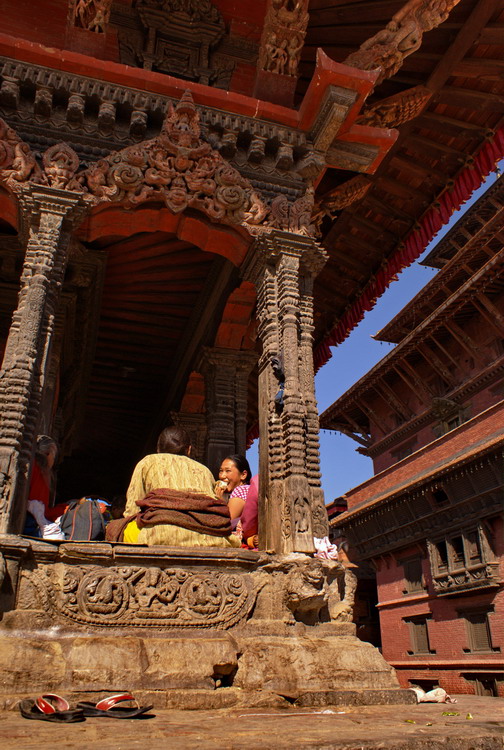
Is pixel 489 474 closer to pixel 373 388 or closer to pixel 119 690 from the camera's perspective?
pixel 373 388

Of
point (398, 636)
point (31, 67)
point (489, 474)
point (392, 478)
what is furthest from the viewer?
point (392, 478)

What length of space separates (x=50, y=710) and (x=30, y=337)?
3.03 meters

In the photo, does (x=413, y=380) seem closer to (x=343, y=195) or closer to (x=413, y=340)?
(x=413, y=340)

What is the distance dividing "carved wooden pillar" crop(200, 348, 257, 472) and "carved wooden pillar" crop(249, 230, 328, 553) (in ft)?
9.59

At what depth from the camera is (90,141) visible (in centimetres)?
607

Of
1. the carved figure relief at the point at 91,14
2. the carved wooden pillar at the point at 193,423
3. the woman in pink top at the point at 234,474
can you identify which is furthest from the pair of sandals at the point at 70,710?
the carved wooden pillar at the point at 193,423

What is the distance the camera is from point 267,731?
8.32 feet

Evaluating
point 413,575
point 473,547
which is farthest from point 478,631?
Answer: point 413,575

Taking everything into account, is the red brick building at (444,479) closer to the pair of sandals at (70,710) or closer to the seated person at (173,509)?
the seated person at (173,509)

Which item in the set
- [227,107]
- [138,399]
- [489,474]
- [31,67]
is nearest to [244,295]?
[227,107]

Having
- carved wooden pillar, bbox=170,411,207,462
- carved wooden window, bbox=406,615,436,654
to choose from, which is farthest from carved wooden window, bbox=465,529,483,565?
carved wooden pillar, bbox=170,411,207,462

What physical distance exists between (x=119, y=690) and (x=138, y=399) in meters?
9.65

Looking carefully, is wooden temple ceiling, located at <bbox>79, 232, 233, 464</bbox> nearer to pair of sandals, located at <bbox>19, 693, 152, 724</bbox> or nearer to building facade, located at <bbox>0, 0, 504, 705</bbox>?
building facade, located at <bbox>0, 0, 504, 705</bbox>

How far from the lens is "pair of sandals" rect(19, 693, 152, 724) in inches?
109
